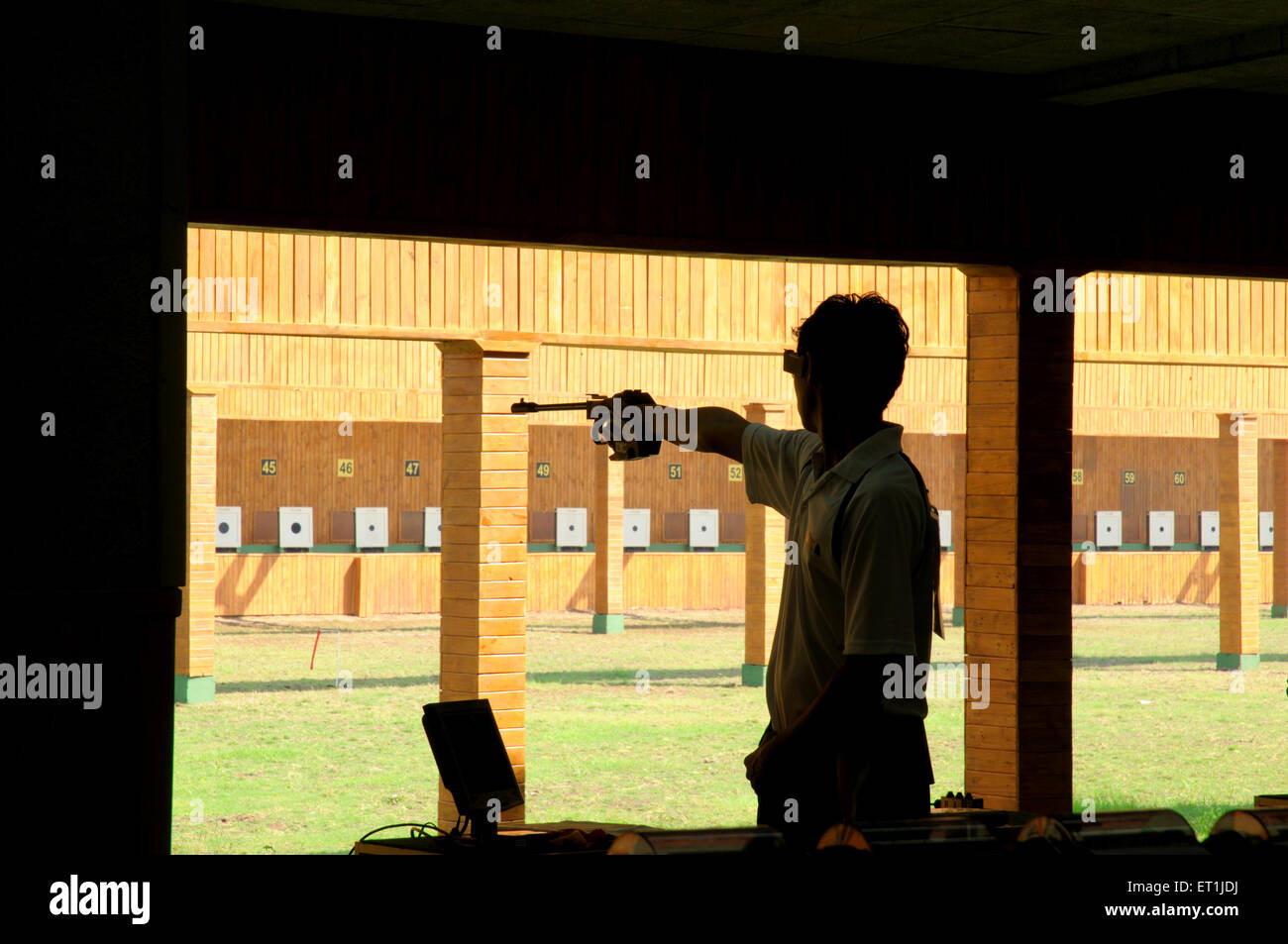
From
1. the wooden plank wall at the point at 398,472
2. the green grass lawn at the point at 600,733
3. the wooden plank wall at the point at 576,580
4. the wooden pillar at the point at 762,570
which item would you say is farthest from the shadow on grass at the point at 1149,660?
the wooden pillar at the point at 762,570

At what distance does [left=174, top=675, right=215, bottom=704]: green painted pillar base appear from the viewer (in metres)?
17.9

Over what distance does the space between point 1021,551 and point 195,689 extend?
12.3m

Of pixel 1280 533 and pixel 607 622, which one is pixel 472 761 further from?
pixel 1280 533

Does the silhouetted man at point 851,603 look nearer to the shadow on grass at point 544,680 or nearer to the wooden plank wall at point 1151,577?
Answer: the shadow on grass at point 544,680

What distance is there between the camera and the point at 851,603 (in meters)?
3.35

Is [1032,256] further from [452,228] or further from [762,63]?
[452,228]

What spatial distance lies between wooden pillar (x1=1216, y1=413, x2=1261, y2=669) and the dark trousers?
Result: 1888cm

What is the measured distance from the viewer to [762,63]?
24.7 ft

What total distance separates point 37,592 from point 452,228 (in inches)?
142

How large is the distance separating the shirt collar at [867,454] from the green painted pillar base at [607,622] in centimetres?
2303

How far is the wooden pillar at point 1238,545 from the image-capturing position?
2116 cm

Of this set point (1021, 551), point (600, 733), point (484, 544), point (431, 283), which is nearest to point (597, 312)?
point (431, 283)

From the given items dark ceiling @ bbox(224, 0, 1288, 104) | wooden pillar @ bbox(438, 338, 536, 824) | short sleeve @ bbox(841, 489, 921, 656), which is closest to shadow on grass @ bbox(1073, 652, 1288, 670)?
wooden pillar @ bbox(438, 338, 536, 824)
